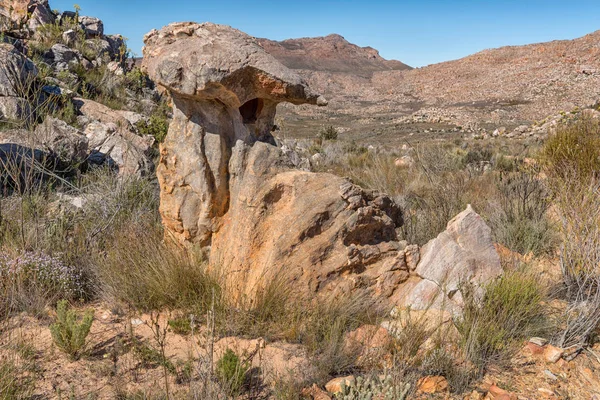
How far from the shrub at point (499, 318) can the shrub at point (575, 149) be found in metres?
3.61

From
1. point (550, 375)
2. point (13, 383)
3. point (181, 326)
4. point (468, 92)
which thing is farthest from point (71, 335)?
point (468, 92)

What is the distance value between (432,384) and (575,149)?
520cm

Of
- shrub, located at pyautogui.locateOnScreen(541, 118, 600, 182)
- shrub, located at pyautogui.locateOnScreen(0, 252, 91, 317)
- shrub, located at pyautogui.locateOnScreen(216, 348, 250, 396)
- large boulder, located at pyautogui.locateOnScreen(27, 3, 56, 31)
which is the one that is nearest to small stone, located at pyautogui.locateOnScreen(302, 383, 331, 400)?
shrub, located at pyautogui.locateOnScreen(216, 348, 250, 396)

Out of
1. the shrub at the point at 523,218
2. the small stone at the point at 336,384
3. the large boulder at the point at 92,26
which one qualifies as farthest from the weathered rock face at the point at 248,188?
the large boulder at the point at 92,26

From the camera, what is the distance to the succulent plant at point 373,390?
234 cm

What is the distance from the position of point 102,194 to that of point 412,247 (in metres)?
3.51

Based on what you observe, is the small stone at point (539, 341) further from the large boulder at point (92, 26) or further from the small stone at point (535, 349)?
the large boulder at point (92, 26)

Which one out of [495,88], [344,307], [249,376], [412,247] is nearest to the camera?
[249,376]

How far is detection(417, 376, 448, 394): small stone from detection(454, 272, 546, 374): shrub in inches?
10.5

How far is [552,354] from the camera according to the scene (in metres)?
3.07

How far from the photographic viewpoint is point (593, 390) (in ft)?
9.39

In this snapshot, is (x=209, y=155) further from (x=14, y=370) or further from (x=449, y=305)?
(x=449, y=305)

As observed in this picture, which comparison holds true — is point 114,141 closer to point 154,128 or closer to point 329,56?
point 154,128

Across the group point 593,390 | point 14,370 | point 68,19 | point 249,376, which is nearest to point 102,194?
point 14,370
